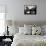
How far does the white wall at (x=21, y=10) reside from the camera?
484 cm

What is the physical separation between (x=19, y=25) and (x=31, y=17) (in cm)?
61

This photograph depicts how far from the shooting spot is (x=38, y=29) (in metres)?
4.42

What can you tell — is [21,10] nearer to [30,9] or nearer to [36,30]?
[30,9]

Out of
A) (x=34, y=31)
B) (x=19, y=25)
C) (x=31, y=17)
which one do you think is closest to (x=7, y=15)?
(x=19, y=25)

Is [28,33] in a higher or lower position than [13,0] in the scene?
lower

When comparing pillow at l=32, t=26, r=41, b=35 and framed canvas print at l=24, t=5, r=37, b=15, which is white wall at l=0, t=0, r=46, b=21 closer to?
framed canvas print at l=24, t=5, r=37, b=15

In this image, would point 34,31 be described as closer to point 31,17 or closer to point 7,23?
point 31,17

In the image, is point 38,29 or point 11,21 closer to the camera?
point 38,29

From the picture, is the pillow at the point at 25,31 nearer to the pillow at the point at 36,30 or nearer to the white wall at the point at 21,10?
the pillow at the point at 36,30

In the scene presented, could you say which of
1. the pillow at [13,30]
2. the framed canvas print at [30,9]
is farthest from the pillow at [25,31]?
the framed canvas print at [30,9]

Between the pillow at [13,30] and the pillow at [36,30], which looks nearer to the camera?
the pillow at [36,30]

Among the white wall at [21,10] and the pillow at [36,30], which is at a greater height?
the white wall at [21,10]

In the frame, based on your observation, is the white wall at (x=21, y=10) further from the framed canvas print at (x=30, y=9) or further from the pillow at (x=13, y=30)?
the pillow at (x=13, y=30)

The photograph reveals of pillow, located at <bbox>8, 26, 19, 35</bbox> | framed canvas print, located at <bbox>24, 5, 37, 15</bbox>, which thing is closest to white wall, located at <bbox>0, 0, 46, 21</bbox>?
framed canvas print, located at <bbox>24, 5, 37, 15</bbox>
